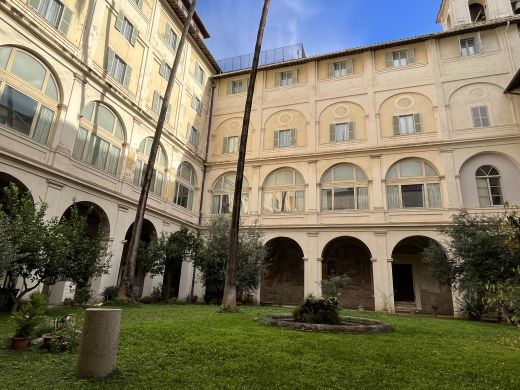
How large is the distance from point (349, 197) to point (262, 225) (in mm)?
5949

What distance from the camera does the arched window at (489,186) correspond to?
1933cm

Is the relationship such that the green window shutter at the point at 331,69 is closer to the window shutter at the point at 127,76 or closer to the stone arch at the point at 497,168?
the stone arch at the point at 497,168

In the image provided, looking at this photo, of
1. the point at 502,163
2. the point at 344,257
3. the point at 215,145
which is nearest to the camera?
the point at 502,163

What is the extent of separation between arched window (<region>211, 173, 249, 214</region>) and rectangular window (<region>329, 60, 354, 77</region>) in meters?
10.1

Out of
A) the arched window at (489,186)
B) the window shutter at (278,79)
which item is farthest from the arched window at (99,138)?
the arched window at (489,186)

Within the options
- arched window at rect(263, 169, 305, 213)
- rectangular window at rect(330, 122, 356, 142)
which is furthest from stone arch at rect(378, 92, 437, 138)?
arched window at rect(263, 169, 305, 213)

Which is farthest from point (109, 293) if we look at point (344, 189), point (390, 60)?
point (390, 60)

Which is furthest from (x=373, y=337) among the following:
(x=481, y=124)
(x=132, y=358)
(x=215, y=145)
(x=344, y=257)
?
(x=215, y=145)

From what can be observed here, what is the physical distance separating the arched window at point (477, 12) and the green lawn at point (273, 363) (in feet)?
86.8

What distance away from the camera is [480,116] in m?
20.7

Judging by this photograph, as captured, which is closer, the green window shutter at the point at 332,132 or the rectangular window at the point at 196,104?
the green window shutter at the point at 332,132

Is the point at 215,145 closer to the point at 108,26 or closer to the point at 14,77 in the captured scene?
the point at 108,26

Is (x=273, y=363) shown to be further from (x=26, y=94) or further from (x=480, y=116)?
(x=480, y=116)

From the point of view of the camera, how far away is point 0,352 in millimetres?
5562
